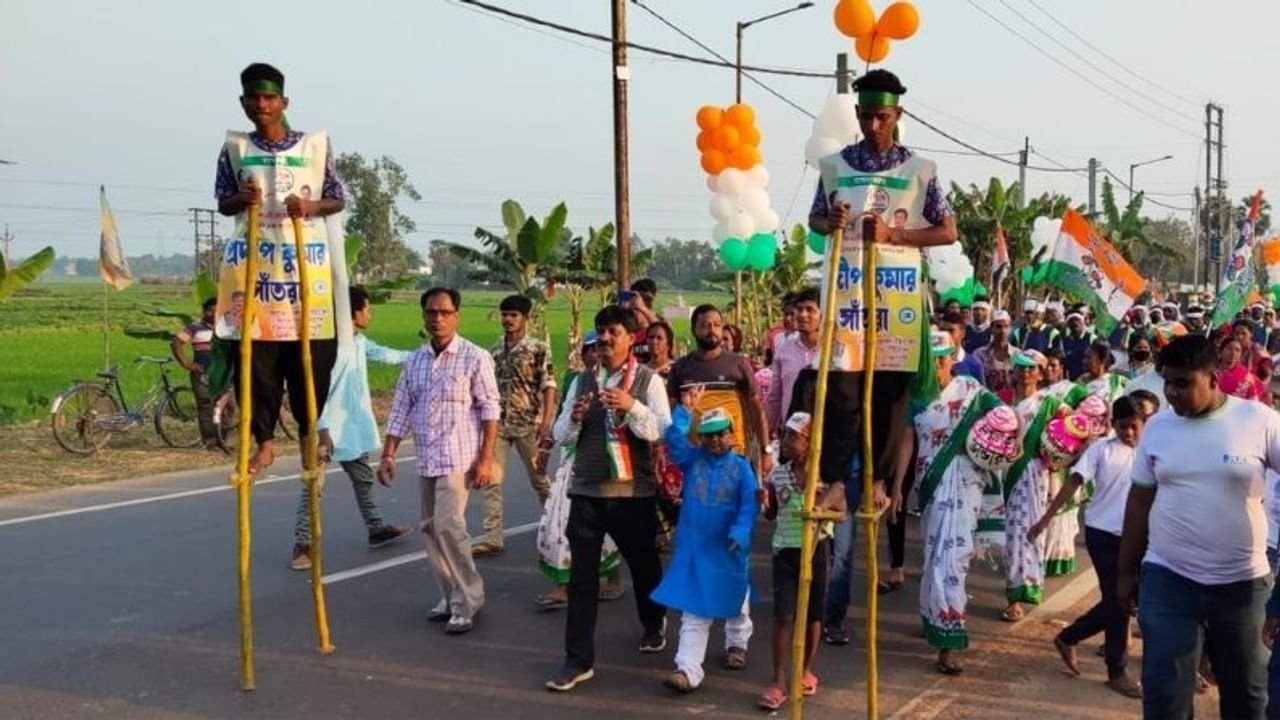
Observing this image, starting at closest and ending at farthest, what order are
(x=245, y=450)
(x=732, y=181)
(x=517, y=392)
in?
(x=245, y=450)
(x=517, y=392)
(x=732, y=181)

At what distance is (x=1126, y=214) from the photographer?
3575cm

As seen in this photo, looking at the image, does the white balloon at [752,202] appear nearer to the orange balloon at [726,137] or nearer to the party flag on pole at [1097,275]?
the orange balloon at [726,137]

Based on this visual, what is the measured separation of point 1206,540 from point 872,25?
8.20 m

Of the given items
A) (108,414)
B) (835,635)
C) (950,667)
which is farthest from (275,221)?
(108,414)

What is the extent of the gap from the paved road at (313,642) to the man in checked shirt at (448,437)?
0.28 meters

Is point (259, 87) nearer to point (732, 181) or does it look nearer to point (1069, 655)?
point (1069, 655)

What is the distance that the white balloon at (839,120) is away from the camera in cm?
1398

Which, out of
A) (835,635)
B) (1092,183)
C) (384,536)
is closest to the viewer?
(835,635)

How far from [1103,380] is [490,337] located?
32.8m

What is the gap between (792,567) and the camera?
17.5 feet

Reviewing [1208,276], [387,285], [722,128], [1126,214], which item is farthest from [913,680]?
[1208,276]

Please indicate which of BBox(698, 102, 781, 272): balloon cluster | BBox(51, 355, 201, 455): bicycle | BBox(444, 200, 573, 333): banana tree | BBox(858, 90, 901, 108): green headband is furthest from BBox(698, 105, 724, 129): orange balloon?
BBox(858, 90, 901, 108): green headband

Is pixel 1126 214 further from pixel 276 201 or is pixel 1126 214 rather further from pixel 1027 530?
pixel 276 201

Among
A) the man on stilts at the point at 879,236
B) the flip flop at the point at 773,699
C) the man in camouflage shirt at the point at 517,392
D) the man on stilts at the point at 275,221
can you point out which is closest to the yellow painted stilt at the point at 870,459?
the man on stilts at the point at 879,236
